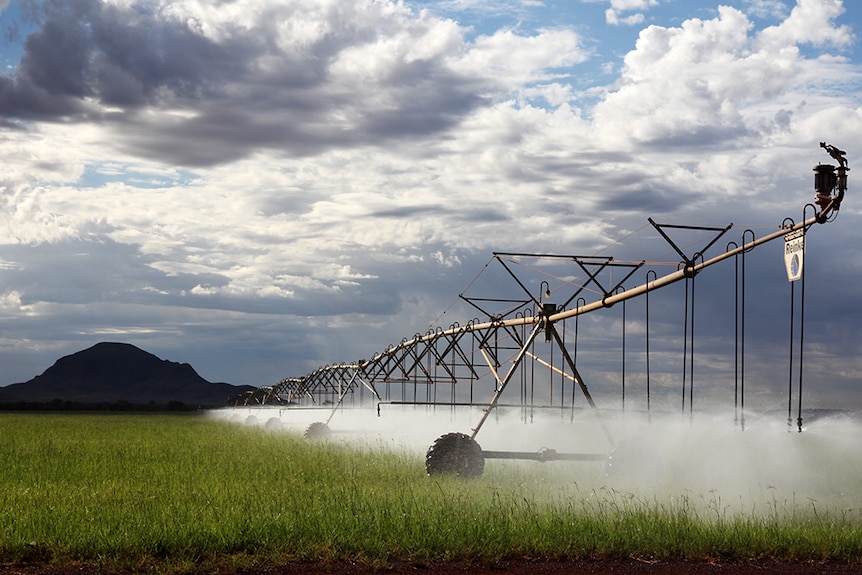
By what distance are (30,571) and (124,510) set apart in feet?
14.1

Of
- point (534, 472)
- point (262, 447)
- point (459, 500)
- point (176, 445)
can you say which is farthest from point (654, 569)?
point (176, 445)

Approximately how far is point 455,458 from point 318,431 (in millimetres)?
20896

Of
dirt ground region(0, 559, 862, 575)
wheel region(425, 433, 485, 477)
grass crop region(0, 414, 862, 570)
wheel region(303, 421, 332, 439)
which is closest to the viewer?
dirt ground region(0, 559, 862, 575)

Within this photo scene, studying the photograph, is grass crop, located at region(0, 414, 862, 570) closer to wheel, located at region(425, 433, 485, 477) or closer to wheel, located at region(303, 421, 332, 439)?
wheel, located at region(425, 433, 485, 477)

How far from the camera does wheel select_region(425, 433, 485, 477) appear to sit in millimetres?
22031

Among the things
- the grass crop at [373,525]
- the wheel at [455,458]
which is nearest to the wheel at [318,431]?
the grass crop at [373,525]

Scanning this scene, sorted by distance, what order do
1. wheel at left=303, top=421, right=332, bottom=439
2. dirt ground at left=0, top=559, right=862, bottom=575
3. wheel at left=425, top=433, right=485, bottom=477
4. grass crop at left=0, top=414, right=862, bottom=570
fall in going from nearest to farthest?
dirt ground at left=0, top=559, right=862, bottom=575 → grass crop at left=0, top=414, right=862, bottom=570 → wheel at left=425, top=433, right=485, bottom=477 → wheel at left=303, top=421, right=332, bottom=439

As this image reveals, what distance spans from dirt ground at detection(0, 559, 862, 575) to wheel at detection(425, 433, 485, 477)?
8703 millimetres

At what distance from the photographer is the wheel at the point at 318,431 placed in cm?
4194

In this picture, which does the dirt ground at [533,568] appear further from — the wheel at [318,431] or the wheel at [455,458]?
the wheel at [318,431]

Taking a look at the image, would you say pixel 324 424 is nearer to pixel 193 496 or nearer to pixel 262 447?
pixel 262 447

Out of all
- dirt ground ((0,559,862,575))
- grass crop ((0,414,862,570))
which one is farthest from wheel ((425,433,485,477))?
dirt ground ((0,559,862,575))

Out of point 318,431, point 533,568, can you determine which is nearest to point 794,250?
point 533,568

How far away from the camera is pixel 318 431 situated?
139ft
